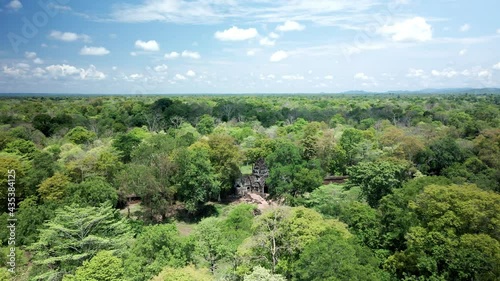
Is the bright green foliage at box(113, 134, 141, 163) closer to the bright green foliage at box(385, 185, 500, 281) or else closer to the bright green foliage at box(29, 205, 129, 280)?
the bright green foliage at box(29, 205, 129, 280)

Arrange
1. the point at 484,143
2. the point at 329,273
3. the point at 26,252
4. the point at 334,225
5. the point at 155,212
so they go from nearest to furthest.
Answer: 1. the point at 329,273
2. the point at 334,225
3. the point at 26,252
4. the point at 155,212
5. the point at 484,143

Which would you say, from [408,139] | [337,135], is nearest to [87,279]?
[408,139]

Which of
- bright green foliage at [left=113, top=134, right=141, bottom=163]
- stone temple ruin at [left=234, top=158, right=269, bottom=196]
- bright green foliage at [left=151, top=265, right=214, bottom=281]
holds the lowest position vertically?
stone temple ruin at [left=234, top=158, right=269, bottom=196]

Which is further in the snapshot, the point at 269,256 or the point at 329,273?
the point at 269,256

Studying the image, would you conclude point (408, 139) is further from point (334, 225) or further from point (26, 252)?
point (26, 252)

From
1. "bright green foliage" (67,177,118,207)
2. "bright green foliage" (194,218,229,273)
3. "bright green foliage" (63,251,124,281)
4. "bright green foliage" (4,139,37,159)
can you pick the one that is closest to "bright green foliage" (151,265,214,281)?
"bright green foliage" (63,251,124,281)

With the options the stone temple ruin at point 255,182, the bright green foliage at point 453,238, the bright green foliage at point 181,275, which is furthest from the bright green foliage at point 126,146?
the bright green foliage at point 453,238
